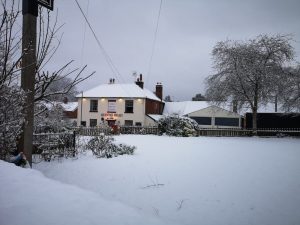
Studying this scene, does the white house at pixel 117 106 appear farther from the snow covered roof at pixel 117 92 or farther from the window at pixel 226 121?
the window at pixel 226 121

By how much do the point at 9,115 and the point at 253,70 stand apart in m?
26.3

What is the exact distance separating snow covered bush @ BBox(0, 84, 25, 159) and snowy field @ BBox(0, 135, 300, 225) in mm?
1597

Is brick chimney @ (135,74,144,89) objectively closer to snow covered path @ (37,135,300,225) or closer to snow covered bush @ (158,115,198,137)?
snow covered bush @ (158,115,198,137)

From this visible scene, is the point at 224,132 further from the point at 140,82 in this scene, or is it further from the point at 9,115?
the point at 9,115

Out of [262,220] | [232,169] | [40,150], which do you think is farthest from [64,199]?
[40,150]

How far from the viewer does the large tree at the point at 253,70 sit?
27984 millimetres

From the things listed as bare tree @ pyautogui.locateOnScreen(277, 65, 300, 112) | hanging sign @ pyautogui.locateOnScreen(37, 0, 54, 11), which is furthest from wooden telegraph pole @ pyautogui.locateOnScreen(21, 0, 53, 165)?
bare tree @ pyautogui.locateOnScreen(277, 65, 300, 112)

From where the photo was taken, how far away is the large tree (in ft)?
91.8

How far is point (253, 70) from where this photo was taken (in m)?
27.7

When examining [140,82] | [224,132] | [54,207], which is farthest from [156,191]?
[140,82]

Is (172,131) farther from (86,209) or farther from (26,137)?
(86,209)

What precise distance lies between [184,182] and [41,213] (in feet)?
18.8

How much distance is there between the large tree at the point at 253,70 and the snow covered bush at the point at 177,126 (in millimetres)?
6342

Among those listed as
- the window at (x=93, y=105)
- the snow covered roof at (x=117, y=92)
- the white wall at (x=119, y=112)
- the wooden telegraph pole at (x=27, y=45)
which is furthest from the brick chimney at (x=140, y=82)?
the wooden telegraph pole at (x=27, y=45)
